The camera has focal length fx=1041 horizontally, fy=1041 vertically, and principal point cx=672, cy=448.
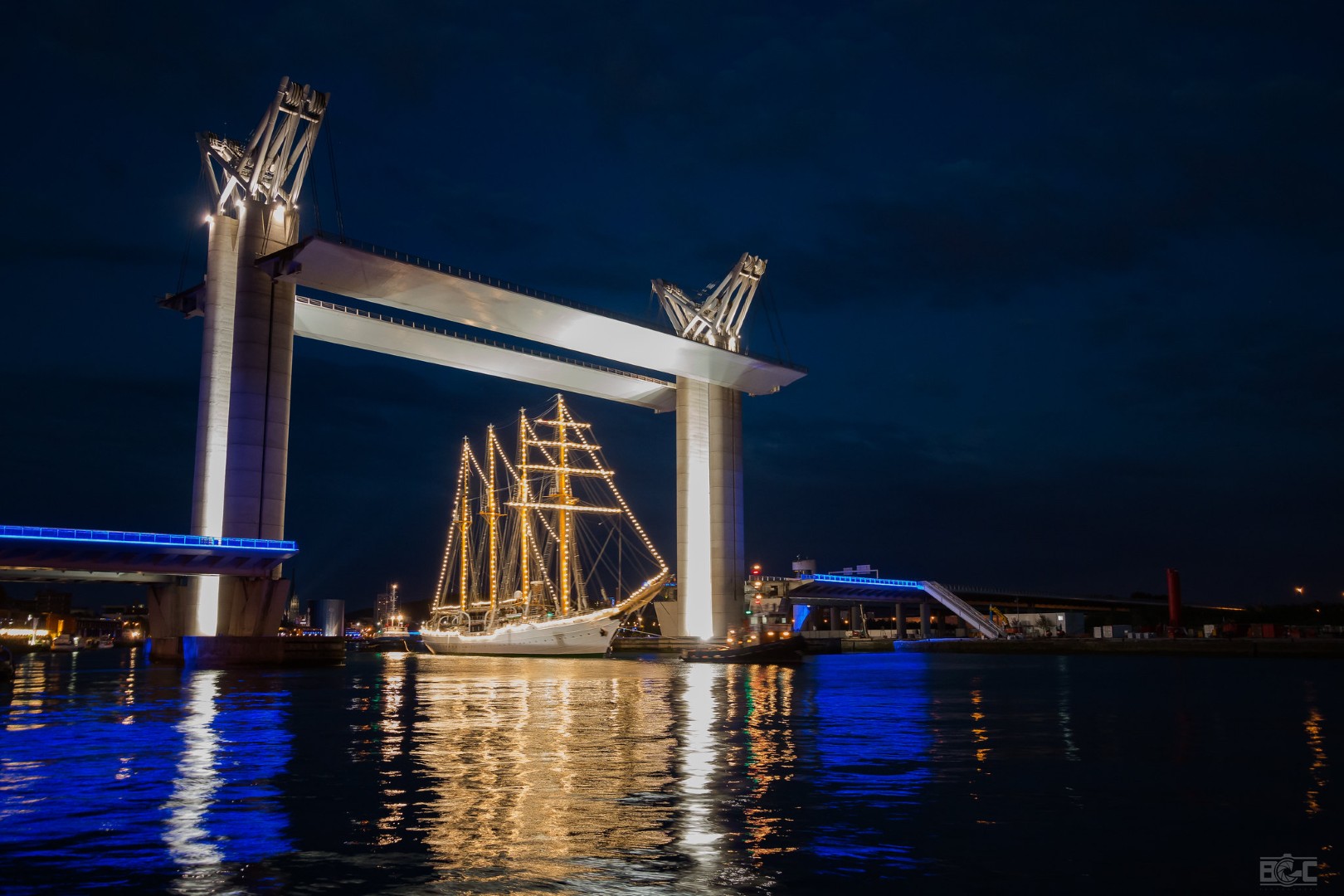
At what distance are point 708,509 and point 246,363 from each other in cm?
4018

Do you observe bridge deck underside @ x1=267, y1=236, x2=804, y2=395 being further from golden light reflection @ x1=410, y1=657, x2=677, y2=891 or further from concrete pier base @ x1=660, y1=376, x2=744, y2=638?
golden light reflection @ x1=410, y1=657, x2=677, y2=891

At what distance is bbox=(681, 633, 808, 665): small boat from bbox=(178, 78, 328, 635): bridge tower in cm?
2920

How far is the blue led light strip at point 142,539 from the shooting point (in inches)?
2104

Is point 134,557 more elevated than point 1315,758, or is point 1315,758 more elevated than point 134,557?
A: point 134,557

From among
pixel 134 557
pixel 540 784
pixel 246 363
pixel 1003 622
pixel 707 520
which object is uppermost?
pixel 246 363

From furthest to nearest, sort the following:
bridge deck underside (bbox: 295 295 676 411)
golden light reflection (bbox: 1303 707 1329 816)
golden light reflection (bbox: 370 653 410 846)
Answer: bridge deck underside (bbox: 295 295 676 411) → golden light reflection (bbox: 1303 707 1329 816) → golden light reflection (bbox: 370 653 410 846)

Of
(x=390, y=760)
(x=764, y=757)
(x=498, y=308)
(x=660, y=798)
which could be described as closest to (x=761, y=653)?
(x=498, y=308)

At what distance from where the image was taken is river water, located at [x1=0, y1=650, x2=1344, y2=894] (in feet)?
30.6

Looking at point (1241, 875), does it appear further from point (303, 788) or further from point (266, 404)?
point (266, 404)

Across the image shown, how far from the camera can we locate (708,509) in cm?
8544

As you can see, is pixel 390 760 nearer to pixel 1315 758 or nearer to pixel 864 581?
pixel 1315 758

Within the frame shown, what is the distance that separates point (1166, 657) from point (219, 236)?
74925 mm

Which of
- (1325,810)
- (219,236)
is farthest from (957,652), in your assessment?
(1325,810)

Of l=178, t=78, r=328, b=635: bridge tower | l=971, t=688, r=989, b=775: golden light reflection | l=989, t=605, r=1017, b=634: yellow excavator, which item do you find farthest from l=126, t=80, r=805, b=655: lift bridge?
l=989, t=605, r=1017, b=634: yellow excavator
